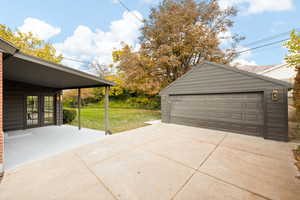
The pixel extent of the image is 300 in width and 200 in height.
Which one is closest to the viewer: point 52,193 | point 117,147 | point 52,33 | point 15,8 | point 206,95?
point 52,193

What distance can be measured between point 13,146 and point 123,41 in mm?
12383

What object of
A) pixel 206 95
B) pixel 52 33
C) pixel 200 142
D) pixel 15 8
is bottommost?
pixel 200 142

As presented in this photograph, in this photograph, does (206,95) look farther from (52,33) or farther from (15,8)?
(52,33)

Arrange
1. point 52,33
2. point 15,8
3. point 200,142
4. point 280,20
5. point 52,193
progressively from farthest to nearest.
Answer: point 52,33 < point 280,20 < point 15,8 < point 200,142 < point 52,193

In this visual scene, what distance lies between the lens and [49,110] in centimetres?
716

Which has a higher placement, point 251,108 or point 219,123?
point 251,108

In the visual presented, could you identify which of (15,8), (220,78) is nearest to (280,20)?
(220,78)

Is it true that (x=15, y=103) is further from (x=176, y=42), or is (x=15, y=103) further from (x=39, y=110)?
(x=176, y=42)

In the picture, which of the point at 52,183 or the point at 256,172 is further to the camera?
the point at 256,172

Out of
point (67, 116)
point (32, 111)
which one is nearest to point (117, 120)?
point (67, 116)

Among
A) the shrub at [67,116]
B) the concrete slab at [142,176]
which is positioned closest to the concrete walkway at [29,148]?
the concrete slab at [142,176]

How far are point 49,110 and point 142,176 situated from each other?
7489mm

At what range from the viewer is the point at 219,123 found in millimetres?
5871

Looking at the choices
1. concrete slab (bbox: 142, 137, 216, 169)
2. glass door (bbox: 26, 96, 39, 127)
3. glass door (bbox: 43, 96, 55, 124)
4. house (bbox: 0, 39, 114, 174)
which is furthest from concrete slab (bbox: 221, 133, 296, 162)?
glass door (bbox: 26, 96, 39, 127)
